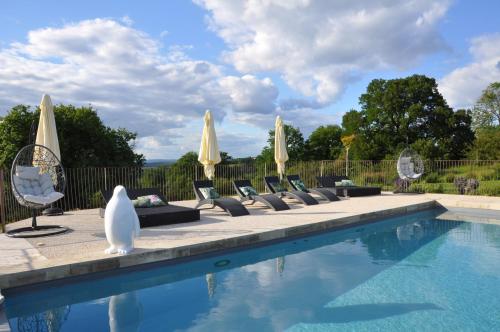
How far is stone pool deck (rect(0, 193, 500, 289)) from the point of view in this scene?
Answer: 15.3 ft

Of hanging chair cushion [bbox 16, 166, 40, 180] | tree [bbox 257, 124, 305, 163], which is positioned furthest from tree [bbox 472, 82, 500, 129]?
hanging chair cushion [bbox 16, 166, 40, 180]

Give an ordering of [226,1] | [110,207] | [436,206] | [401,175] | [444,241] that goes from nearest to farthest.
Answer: [110,207], [444,241], [226,1], [436,206], [401,175]

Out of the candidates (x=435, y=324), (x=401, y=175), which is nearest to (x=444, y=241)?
(x=435, y=324)

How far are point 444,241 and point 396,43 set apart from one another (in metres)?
7.78

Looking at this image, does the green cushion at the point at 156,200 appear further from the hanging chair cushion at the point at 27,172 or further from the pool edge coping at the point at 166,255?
the pool edge coping at the point at 166,255

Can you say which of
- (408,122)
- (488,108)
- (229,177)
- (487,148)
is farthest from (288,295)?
(488,108)

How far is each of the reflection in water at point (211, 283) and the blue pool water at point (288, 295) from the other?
14 millimetres

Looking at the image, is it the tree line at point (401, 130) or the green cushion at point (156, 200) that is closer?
the green cushion at point (156, 200)

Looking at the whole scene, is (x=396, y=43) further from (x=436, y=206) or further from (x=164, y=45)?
(x=164, y=45)

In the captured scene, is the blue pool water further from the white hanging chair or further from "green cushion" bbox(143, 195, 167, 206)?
the white hanging chair

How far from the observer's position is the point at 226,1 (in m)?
9.48

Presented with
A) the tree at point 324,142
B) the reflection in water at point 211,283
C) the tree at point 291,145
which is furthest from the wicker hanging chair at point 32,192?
the tree at point 324,142

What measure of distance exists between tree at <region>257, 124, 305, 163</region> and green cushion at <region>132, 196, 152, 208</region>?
79.1 ft

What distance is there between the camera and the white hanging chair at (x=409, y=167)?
14.4 metres
